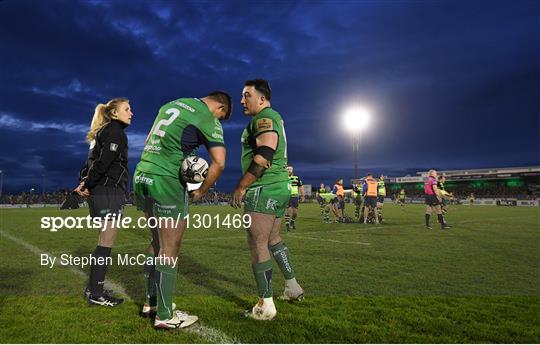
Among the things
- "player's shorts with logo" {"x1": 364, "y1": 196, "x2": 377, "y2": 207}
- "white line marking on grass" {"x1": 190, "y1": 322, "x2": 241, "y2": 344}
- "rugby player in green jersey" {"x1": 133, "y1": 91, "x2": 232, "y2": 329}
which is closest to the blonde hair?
"rugby player in green jersey" {"x1": 133, "y1": 91, "x2": 232, "y2": 329}

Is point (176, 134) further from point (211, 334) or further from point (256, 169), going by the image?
point (211, 334)

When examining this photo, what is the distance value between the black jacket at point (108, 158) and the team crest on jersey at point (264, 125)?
1710mm

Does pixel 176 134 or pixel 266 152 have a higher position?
pixel 176 134

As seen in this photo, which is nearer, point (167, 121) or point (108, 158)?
point (167, 121)

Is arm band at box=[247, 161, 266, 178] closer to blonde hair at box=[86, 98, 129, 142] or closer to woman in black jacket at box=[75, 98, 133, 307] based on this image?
woman in black jacket at box=[75, 98, 133, 307]

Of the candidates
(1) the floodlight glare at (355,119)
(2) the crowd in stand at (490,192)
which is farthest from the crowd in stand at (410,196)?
(1) the floodlight glare at (355,119)

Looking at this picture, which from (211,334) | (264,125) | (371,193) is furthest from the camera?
(371,193)

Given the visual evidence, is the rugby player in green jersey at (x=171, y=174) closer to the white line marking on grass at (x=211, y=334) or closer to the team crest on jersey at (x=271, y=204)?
the white line marking on grass at (x=211, y=334)

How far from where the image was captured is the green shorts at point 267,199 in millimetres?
4109

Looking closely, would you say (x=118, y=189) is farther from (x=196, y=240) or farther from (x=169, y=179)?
(x=196, y=240)

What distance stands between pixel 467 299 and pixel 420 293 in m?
0.55

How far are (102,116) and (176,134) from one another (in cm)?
155

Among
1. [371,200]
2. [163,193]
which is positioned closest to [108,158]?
[163,193]

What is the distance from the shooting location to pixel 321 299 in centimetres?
475
